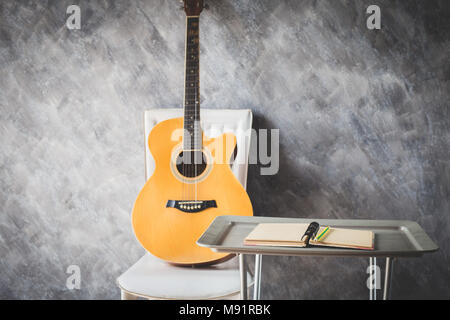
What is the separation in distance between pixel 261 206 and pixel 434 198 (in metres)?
0.75

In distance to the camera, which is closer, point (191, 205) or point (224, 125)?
point (191, 205)

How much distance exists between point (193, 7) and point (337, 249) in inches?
46.3

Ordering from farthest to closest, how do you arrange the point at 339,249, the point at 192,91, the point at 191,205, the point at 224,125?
the point at 224,125 → the point at 192,91 → the point at 191,205 → the point at 339,249

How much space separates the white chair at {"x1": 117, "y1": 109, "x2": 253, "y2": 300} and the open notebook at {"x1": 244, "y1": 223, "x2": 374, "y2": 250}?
0.35 meters

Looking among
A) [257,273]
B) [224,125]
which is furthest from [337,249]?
[224,125]

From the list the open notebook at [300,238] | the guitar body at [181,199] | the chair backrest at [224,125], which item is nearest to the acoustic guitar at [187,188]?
the guitar body at [181,199]

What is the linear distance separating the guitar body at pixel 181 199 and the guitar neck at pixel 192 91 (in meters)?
0.04

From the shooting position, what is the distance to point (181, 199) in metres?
1.64

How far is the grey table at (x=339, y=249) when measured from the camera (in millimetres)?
1040

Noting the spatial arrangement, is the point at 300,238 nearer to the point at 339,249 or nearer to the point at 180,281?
the point at 339,249

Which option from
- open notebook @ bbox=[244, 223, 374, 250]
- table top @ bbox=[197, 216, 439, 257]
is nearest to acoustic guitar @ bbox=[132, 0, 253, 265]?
table top @ bbox=[197, 216, 439, 257]

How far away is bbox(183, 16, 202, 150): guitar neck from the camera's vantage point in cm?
169
